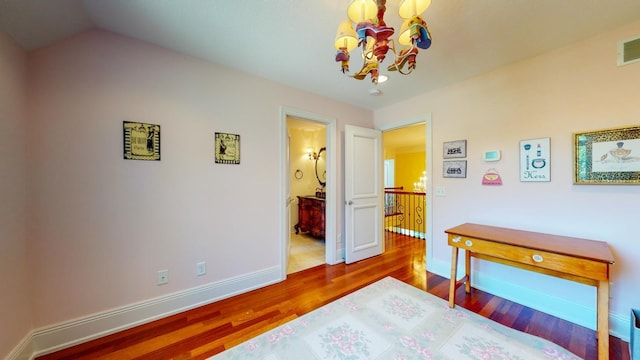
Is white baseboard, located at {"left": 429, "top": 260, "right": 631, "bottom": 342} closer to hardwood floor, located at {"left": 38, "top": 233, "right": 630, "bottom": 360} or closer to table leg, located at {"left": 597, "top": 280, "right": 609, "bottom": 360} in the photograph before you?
hardwood floor, located at {"left": 38, "top": 233, "right": 630, "bottom": 360}

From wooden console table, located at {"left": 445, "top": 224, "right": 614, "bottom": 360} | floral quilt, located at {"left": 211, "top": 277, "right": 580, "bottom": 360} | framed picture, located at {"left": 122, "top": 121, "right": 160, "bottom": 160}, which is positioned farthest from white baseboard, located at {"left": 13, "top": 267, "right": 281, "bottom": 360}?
wooden console table, located at {"left": 445, "top": 224, "right": 614, "bottom": 360}

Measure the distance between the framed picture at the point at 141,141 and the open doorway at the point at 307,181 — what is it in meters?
2.66

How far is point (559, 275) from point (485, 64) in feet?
6.55

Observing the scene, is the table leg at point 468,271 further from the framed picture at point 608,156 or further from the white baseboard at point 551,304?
the framed picture at point 608,156

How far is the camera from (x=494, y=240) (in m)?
1.82

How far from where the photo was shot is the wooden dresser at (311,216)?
13.8 ft

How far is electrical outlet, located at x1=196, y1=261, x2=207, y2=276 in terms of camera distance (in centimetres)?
215

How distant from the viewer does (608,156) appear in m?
1.73

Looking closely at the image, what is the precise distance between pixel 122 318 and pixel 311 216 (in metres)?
3.09

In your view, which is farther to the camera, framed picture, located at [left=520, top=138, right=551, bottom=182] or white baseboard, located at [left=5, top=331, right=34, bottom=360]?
framed picture, located at [left=520, top=138, right=551, bottom=182]

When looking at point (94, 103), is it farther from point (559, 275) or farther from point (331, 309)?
point (559, 275)

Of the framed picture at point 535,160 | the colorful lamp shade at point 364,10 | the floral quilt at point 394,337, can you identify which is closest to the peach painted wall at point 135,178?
the floral quilt at point 394,337

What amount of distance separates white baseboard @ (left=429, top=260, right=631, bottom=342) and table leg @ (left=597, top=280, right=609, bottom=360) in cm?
61

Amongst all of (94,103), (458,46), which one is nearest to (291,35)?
(458,46)
